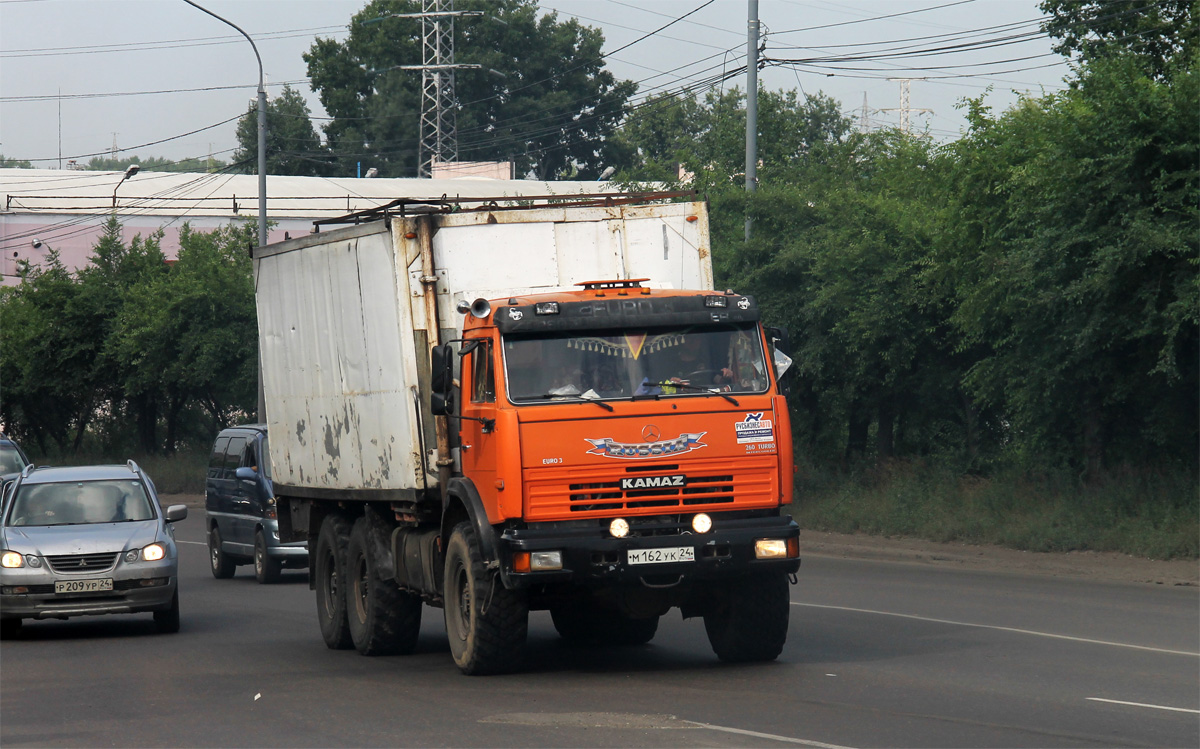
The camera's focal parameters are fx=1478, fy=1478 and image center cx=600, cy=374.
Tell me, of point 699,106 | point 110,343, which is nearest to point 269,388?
point 110,343

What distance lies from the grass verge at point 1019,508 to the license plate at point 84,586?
42.5 ft

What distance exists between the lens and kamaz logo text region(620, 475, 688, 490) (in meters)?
10.7

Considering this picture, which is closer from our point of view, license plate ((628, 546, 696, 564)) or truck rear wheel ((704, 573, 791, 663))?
license plate ((628, 546, 696, 564))

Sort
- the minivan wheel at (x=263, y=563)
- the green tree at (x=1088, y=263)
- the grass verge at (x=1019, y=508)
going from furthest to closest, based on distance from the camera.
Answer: the minivan wheel at (x=263, y=563), the grass verge at (x=1019, y=508), the green tree at (x=1088, y=263)

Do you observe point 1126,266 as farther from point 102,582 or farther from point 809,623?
point 102,582

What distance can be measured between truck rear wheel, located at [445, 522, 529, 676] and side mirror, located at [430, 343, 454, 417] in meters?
0.91

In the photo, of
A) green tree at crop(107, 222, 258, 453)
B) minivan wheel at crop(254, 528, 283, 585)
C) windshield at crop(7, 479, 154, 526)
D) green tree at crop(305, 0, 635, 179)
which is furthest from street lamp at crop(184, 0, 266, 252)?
green tree at crop(305, 0, 635, 179)

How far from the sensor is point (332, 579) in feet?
47.7

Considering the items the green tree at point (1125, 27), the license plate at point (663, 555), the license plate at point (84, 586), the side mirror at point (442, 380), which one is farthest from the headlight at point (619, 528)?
the green tree at point (1125, 27)

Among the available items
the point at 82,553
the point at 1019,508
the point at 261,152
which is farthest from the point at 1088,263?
the point at 261,152

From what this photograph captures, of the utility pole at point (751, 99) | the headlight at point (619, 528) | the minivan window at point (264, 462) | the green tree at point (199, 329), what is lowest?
the headlight at point (619, 528)

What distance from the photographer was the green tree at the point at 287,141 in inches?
3541

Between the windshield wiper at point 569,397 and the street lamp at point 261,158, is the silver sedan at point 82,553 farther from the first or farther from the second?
the street lamp at point 261,158

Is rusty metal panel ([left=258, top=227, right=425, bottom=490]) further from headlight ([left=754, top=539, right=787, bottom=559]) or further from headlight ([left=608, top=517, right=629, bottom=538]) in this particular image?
headlight ([left=754, top=539, right=787, bottom=559])
